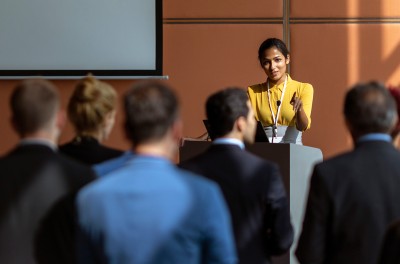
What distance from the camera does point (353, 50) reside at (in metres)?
5.77

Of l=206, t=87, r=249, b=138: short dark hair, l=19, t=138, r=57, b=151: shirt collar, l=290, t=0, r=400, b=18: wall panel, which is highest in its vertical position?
l=290, t=0, r=400, b=18: wall panel

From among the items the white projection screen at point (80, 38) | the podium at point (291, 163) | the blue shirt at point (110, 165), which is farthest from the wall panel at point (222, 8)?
the blue shirt at point (110, 165)

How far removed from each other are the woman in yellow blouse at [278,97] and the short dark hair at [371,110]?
69.7 inches

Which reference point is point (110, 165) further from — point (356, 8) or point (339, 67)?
point (356, 8)

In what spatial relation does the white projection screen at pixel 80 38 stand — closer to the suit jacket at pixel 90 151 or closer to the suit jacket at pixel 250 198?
the suit jacket at pixel 90 151

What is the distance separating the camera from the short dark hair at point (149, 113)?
2.01 meters

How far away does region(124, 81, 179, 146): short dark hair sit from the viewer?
2.01 m

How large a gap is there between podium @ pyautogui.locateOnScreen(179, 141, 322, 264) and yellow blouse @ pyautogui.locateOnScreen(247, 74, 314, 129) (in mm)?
383

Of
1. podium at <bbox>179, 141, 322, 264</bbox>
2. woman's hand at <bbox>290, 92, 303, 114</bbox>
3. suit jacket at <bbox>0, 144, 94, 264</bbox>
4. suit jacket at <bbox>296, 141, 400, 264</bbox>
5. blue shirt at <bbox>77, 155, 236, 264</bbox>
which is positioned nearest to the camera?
blue shirt at <bbox>77, 155, 236, 264</bbox>

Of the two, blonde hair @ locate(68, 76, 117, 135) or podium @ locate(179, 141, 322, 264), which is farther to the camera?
podium @ locate(179, 141, 322, 264)

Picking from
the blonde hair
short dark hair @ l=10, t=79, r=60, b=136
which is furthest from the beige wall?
short dark hair @ l=10, t=79, r=60, b=136

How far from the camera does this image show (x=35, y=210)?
7.32ft

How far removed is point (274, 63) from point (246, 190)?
198cm

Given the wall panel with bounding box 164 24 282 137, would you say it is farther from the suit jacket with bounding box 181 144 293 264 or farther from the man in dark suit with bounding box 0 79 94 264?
the man in dark suit with bounding box 0 79 94 264
